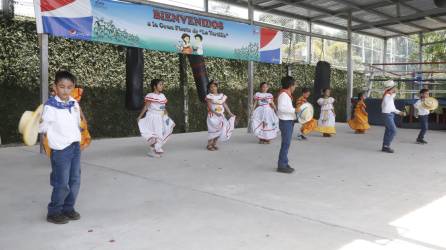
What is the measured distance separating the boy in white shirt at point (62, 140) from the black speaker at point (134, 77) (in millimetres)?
5230

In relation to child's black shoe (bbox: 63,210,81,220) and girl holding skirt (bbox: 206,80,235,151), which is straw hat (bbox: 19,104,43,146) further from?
girl holding skirt (bbox: 206,80,235,151)

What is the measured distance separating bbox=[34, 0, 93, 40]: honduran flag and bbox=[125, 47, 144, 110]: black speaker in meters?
1.44

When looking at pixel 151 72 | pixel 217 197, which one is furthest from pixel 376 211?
pixel 151 72

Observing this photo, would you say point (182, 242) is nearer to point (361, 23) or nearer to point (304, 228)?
point (304, 228)

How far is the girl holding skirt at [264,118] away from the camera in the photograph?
29.3 feet

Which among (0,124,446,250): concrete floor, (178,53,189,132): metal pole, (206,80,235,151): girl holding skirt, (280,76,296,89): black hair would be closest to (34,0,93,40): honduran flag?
(0,124,446,250): concrete floor

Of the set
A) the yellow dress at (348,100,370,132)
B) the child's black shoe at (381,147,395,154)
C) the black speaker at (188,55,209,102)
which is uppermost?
the black speaker at (188,55,209,102)

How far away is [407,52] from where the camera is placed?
21.9m

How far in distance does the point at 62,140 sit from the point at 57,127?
0.38ft

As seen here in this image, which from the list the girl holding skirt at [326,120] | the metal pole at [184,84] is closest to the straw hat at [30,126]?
the metal pole at [184,84]

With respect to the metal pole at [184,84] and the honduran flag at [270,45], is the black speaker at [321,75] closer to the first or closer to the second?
the honduran flag at [270,45]

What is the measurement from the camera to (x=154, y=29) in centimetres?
841

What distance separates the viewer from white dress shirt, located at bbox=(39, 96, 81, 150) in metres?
3.47

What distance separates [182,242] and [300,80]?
12664 mm
